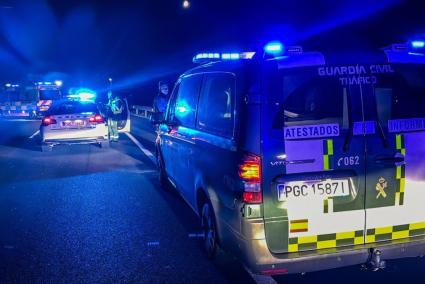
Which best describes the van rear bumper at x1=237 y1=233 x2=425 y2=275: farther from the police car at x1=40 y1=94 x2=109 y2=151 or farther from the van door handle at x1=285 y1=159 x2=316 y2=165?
the police car at x1=40 y1=94 x2=109 y2=151

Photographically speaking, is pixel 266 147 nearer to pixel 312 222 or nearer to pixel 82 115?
pixel 312 222

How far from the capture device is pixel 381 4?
23.7 m

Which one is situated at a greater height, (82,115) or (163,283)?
(82,115)

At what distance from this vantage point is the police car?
12.1 m

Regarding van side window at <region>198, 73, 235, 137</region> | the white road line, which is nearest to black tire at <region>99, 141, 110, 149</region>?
the white road line

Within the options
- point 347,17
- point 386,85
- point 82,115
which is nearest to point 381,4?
point 347,17

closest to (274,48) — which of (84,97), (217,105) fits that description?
(217,105)

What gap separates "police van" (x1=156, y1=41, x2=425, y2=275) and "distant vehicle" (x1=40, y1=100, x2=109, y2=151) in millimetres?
9085

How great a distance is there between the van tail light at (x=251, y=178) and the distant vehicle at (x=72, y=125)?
30.9 ft

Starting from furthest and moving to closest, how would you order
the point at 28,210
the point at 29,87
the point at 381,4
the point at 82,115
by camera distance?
the point at 29,87 → the point at 381,4 → the point at 82,115 → the point at 28,210

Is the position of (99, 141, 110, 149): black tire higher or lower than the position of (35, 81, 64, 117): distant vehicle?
lower

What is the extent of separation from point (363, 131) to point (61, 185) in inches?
235

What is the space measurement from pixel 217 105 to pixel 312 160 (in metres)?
1.22

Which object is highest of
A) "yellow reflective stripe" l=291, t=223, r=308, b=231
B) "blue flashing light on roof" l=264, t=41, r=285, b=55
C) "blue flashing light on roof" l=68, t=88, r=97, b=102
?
"blue flashing light on roof" l=264, t=41, r=285, b=55
